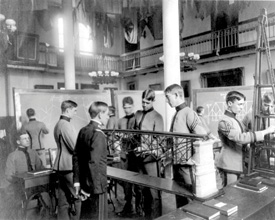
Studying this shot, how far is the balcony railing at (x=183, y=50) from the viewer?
9.80 meters

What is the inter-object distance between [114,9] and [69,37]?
3.27 meters

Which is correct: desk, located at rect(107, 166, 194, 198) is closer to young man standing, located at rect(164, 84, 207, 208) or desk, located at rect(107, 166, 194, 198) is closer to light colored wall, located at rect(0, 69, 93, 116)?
young man standing, located at rect(164, 84, 207, 208)

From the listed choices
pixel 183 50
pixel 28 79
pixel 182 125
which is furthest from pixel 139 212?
pixel 28 79

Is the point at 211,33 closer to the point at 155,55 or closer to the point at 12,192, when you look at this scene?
the point at 155,55

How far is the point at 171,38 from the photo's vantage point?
4227 mm

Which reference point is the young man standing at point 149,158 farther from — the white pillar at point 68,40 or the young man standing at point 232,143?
the white pillar at point 68,40

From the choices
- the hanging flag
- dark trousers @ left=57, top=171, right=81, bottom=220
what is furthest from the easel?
the hanging flag

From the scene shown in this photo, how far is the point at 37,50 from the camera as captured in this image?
11484 millimetres

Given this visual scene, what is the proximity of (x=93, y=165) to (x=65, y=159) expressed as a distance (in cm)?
90

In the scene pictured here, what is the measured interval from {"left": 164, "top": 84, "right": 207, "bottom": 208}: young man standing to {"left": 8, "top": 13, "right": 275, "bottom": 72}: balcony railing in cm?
663

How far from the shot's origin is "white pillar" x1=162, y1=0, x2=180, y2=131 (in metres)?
4.15

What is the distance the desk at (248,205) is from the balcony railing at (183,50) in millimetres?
7265

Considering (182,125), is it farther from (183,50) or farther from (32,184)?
(183,50)

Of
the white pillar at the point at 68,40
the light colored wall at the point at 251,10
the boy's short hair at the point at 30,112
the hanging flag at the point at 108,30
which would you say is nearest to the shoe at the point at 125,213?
the boy's short hair at the point at 30,112
